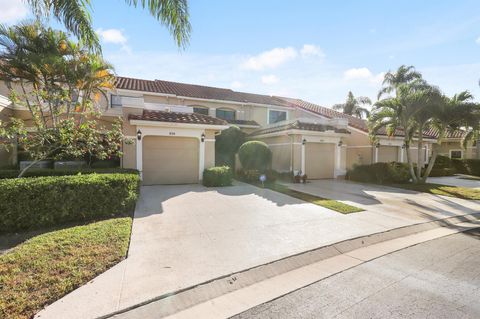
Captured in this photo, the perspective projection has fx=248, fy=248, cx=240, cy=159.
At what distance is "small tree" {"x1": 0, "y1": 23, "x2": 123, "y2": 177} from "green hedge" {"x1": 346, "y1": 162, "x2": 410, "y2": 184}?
15.0m

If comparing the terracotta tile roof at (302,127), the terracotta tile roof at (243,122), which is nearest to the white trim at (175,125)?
the terracotta tile roof at (302,127)

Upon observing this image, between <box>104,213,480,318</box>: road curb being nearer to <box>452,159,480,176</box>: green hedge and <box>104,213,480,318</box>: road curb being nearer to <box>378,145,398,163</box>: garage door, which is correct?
<box>378,145,398,163</box>: garage door

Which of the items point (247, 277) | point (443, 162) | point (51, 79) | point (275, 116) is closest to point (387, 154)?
point (443, 162)

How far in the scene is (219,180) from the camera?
13.0m

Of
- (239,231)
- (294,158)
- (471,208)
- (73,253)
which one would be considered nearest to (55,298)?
(73,253)

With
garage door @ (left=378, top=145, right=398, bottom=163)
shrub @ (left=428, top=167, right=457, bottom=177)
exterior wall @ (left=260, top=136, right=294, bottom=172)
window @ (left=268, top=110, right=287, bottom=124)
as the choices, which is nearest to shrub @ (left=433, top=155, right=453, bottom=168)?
shrub @ (left=428, top=167, right=457, bottom=177)

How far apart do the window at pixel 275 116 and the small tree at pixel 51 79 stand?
50.2 ft

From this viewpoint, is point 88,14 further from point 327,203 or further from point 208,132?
point 327,203

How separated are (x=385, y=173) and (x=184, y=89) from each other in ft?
55.7

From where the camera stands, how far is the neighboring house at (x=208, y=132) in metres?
12.9

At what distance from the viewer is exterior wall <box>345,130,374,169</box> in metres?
19.0

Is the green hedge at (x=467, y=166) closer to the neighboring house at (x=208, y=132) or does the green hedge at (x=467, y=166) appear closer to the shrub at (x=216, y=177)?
the neighboring house at (x=208, y=132)

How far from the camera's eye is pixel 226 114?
21797mm

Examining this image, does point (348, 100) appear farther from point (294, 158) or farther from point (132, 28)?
point (132, 28)
